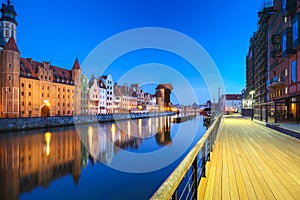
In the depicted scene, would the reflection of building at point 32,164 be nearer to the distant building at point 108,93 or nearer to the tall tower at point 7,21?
the tall tower at point 7,21

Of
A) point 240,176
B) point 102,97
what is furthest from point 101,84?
point 240,176

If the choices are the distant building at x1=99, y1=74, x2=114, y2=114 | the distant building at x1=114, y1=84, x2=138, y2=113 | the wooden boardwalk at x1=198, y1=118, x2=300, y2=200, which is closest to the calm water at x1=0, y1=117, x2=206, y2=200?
the wooden boardwalk at x1=198, y1=118, x2=300, y2=200

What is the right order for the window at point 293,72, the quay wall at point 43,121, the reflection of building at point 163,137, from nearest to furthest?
1. the window at point 293,72
2. the reflection of building at point 163,137
3. the quay wall at point 43,121

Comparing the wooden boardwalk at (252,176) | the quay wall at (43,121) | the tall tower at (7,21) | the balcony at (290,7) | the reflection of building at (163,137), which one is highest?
the tall tower at (7,21)

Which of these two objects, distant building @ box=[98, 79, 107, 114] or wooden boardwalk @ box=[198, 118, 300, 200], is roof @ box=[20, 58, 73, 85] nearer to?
distant building @ box=[98, 79, 107, 114]

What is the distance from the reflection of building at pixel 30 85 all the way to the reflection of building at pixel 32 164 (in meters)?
15.1

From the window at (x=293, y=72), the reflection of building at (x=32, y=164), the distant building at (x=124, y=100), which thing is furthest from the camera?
the distant building at (x=124, y=100)

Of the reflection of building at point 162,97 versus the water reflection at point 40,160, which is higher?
the reflection of building at point 162,97

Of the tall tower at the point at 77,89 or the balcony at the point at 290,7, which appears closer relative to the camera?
the balcony at the point at 290,7

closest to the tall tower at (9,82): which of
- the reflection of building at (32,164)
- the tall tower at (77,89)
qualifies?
the reflection of building at (32,164)

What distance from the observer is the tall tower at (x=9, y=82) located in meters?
31.4

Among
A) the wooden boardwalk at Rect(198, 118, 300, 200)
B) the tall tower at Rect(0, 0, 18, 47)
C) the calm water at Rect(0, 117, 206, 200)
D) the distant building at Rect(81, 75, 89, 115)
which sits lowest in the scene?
the calm water at Rect(0, 117, 206, 200)

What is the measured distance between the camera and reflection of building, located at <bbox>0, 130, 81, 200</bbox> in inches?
396

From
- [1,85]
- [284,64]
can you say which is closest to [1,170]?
[1,85]
